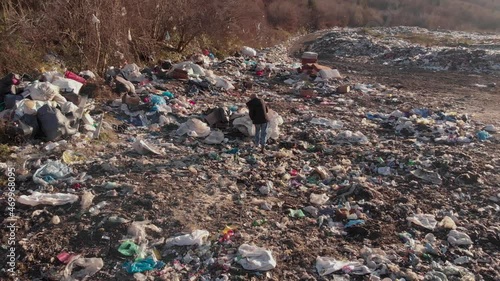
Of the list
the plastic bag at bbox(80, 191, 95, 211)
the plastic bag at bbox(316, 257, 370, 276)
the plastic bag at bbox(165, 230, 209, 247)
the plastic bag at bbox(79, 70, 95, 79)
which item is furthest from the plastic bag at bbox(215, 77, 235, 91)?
the plastic bag at bbox(316, 257, 370, 276)

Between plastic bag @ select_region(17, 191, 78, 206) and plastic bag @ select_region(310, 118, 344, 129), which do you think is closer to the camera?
plastic bag @ select_region(17, 191, 78, 206)

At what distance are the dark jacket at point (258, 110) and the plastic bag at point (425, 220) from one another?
2260 millimetres

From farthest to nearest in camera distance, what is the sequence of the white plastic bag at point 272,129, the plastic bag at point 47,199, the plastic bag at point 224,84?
the plastic bag at point 224,84
the white plastic bag at point 272,129
the plastic bag at point 47,199

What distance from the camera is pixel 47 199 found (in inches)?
151

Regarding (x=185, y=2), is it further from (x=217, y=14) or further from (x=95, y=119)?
(x=95, y=119)

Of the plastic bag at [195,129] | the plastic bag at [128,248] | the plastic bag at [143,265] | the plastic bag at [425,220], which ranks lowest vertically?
the plastic bag at [425,220]

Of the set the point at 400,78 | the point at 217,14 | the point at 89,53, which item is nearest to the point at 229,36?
the point at 217,14

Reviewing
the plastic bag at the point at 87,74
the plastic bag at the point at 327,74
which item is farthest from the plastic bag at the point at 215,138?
the plastic bag at the point at 327,74

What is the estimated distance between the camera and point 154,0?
11.0 m

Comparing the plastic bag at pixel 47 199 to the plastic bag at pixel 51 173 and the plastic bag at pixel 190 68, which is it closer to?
the plastic bag at pixel 51 173

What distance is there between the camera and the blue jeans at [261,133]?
5621 millimetres

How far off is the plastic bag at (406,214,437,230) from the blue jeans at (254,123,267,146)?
2.24 metres

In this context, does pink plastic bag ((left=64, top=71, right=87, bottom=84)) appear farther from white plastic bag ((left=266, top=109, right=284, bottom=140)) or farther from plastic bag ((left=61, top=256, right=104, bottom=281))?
plastic bag ((left=61, top=256, right=104, bottom=281))

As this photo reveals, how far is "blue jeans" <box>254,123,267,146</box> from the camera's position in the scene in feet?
18.4
